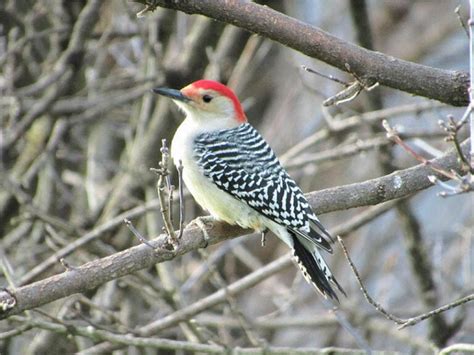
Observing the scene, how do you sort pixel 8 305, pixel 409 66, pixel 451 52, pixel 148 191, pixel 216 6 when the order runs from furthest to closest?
pixel 451 52 < pixel 148 191 < pixel 409 66 < pixel 216 6 < pixel 8 305

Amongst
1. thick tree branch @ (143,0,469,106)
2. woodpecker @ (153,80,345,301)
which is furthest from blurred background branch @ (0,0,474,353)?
woodpecker @ (153,80,345,301)

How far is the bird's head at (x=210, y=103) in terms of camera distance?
5.40m

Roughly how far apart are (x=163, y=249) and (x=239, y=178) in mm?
1517

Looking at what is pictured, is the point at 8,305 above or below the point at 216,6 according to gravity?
below

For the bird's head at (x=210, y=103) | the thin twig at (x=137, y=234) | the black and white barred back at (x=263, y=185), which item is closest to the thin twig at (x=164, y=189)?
the thin twig at (x=137, y=234)

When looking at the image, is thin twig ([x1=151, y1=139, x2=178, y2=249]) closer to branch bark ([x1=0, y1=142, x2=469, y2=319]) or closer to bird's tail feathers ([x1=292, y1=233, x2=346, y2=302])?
branch bark ([x1=0, y1=142, x2=469, y2=319])

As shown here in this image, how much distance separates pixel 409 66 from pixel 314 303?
543 centimetres

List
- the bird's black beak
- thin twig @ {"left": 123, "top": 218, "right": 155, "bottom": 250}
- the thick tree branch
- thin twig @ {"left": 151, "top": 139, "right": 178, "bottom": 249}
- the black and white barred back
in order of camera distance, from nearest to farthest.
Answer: thin twig @ {"left": 151, "top": 139, "right": 178, "bottom": 249} → thin twig @ {"left": 123, "top": 218, "right": 155, "bottom": 250} → the thick tree branch → the black and white barred back → the bird's black beak

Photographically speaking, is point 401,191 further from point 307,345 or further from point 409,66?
point 307,345

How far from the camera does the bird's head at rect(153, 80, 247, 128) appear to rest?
5402mm

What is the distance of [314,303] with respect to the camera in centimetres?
890

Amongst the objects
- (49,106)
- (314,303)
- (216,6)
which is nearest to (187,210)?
(49,106)

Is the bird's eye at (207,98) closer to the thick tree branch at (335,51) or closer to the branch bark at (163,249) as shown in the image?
the branch bark at (163,249)

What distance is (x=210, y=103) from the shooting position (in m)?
5.52
